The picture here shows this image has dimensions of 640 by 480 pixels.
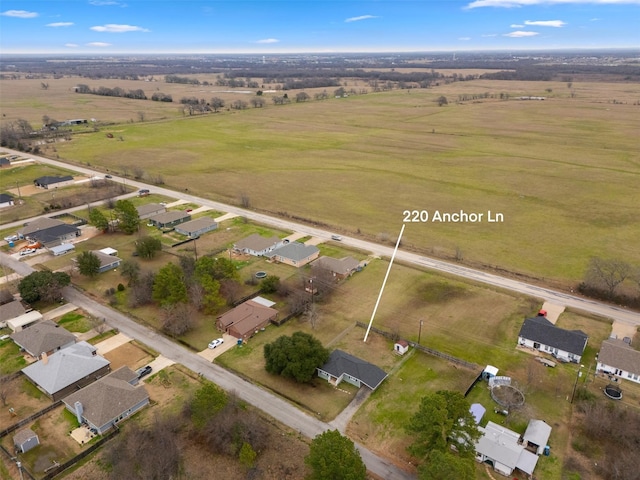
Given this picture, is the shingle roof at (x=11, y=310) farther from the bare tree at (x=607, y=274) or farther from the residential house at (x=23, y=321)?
the bare tree at (x=607, y=274)

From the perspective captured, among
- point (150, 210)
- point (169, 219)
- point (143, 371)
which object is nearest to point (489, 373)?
point (143, 371)

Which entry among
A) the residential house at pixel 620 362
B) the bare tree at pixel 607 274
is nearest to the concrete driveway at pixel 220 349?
the residential house at pixel 620 362

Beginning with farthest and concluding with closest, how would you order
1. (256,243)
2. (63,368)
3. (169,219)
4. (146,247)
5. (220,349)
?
1. (169,219)
2. (256,243)
3. (146,247)
4. (220,349)
5. (63,368)

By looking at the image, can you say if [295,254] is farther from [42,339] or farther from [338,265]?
[42,339]

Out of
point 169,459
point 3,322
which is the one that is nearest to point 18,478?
point 169,459

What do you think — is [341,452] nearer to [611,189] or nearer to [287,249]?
[287,249]

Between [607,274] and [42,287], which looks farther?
[607,274]

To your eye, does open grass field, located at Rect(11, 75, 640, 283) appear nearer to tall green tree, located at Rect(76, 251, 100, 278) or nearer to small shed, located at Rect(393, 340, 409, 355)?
small shed, located at Rect(393, 340, 409, 355)
